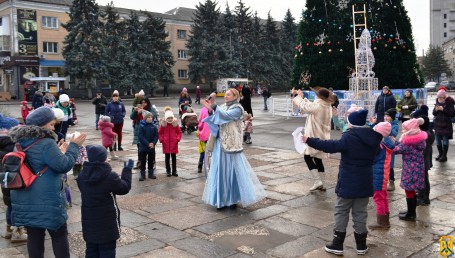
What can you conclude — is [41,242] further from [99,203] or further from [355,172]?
[355,172]

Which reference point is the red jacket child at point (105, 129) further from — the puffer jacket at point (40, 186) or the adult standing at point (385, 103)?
the adult standing at point (385, 103)

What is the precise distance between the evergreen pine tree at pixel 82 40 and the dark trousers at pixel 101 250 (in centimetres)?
4469

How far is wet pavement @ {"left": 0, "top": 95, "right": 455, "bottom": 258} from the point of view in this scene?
17.6 feet

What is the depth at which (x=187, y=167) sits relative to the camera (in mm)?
10883

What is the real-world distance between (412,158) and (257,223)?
2273 mm

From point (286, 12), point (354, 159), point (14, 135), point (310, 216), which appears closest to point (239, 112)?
point (310, 216)

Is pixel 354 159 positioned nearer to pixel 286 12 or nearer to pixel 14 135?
pixel 14 135

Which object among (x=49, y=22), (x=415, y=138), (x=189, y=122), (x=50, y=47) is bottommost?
(x=189, y=122)

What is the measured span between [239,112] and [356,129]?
221cm

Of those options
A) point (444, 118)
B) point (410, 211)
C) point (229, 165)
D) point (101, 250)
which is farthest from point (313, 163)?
point (101, 250)

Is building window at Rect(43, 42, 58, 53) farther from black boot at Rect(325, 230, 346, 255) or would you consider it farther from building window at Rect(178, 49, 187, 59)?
black boot at Rect(325, 230, 346, 255)

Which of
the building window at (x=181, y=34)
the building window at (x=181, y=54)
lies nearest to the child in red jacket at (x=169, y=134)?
the building window at (x=181, y=54)

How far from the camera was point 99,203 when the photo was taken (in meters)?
4.15

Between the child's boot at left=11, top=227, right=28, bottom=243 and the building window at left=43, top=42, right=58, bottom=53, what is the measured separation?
4938cm
